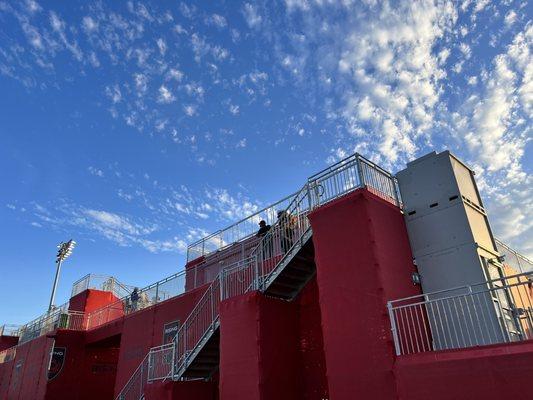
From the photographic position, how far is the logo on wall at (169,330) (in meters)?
16.9

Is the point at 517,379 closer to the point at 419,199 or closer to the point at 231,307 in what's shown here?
the point at 419,199

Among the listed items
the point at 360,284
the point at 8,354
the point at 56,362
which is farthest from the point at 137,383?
the point at 8,354

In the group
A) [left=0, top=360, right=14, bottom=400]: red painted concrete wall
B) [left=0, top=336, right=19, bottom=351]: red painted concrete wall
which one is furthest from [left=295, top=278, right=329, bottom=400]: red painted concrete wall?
[left=0, top=336, right=19, bottom=351]: red painted concrete wall

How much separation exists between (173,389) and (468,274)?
8.33 meters

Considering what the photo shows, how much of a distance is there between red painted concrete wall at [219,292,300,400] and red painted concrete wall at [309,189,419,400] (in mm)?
2017

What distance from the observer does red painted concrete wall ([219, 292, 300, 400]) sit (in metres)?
10.4

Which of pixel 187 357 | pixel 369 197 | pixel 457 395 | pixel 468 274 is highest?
pixel 369 197

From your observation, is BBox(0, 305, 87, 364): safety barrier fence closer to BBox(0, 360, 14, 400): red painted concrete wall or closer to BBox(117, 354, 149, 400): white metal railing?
BBox(0, 360, 14, 400): red painted concrete wall

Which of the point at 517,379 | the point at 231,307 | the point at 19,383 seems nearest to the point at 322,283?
the point at 231,307

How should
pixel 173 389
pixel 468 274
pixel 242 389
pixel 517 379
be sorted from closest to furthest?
1. pixel 517 379
2. pixel 468 274
3. pixel 242 389
4. pixel 173 389

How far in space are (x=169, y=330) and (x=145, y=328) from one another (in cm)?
193

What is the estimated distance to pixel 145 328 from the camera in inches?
733

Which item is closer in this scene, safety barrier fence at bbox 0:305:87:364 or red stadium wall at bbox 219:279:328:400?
red stadium wall at bbox 219:279:328:400

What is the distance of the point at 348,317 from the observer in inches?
351
